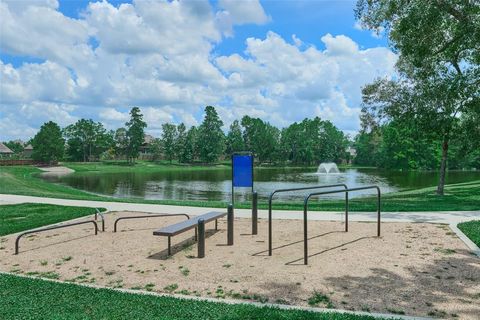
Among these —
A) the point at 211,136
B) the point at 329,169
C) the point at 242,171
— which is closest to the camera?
the point at 242,171

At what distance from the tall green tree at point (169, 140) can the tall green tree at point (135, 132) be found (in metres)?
6.21

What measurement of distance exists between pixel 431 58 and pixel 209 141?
72.5 meters

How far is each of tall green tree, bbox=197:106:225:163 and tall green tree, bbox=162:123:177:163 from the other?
27.2 ft

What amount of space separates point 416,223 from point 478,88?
685 centimetres

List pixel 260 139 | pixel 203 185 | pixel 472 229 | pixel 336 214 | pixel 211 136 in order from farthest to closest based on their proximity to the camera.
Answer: pixel 260 139, pixel 211 136, pixel 203 185, pixel 336 214, pixel 472 229

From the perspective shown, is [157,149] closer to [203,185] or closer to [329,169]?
[329,169]

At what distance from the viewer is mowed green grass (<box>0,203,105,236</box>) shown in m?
10.2

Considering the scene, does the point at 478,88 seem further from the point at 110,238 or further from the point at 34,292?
the point at 34,292

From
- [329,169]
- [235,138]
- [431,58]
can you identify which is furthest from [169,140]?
[431,58]

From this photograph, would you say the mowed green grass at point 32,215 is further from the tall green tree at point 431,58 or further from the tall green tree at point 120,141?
the tall green tree at point 120,141

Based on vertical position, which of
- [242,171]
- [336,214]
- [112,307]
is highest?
[242,171]

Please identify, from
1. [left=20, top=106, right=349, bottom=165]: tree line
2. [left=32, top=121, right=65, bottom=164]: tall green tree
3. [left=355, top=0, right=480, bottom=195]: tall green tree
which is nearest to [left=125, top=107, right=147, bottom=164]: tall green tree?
[left=20, top=106, right=349, bottom=165]: tree line

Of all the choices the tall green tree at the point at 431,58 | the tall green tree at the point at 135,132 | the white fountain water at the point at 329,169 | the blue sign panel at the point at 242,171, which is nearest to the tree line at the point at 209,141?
the tall green tree at the point at 135,132

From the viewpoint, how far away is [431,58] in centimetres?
1471
